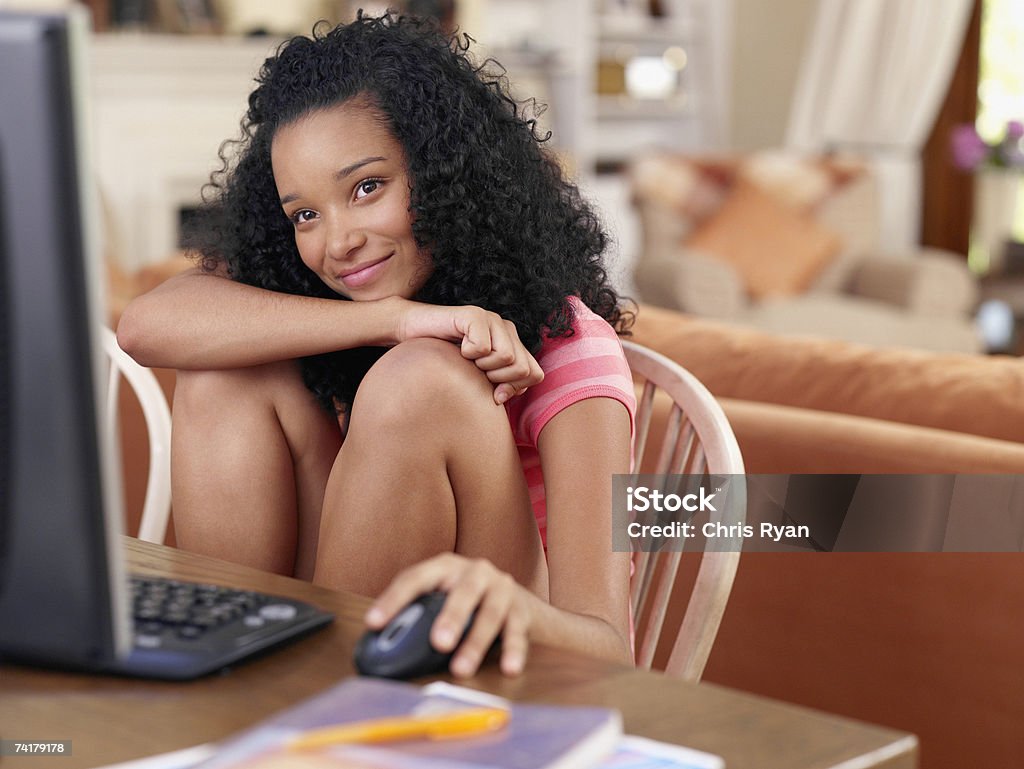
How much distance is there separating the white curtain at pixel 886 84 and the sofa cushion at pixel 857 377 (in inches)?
154

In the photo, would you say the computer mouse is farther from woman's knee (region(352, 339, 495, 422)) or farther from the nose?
the nose

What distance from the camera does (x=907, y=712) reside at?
1432 mm

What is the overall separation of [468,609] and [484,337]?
35 centimetres

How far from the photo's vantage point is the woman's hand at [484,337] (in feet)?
3.34

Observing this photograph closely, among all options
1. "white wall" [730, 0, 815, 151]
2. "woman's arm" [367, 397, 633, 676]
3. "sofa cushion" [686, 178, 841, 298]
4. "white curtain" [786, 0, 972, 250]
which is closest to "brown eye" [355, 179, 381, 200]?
"woman's arm" [367, 397, 633, 676]

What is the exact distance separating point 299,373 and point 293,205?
0.16 m

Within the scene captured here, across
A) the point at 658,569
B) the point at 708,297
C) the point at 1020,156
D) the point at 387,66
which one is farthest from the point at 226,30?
the point at 387,66

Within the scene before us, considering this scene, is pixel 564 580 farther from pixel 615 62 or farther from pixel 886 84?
pixel 615 62

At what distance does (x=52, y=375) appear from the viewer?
1.78 ft

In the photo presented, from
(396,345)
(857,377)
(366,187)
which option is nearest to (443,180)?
(366,187)

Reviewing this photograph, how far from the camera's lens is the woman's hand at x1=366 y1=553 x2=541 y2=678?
27.1 inches

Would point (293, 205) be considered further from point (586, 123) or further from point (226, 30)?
point (586, 123)

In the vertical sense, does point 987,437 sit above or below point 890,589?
above

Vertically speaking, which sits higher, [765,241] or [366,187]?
[366,187]
